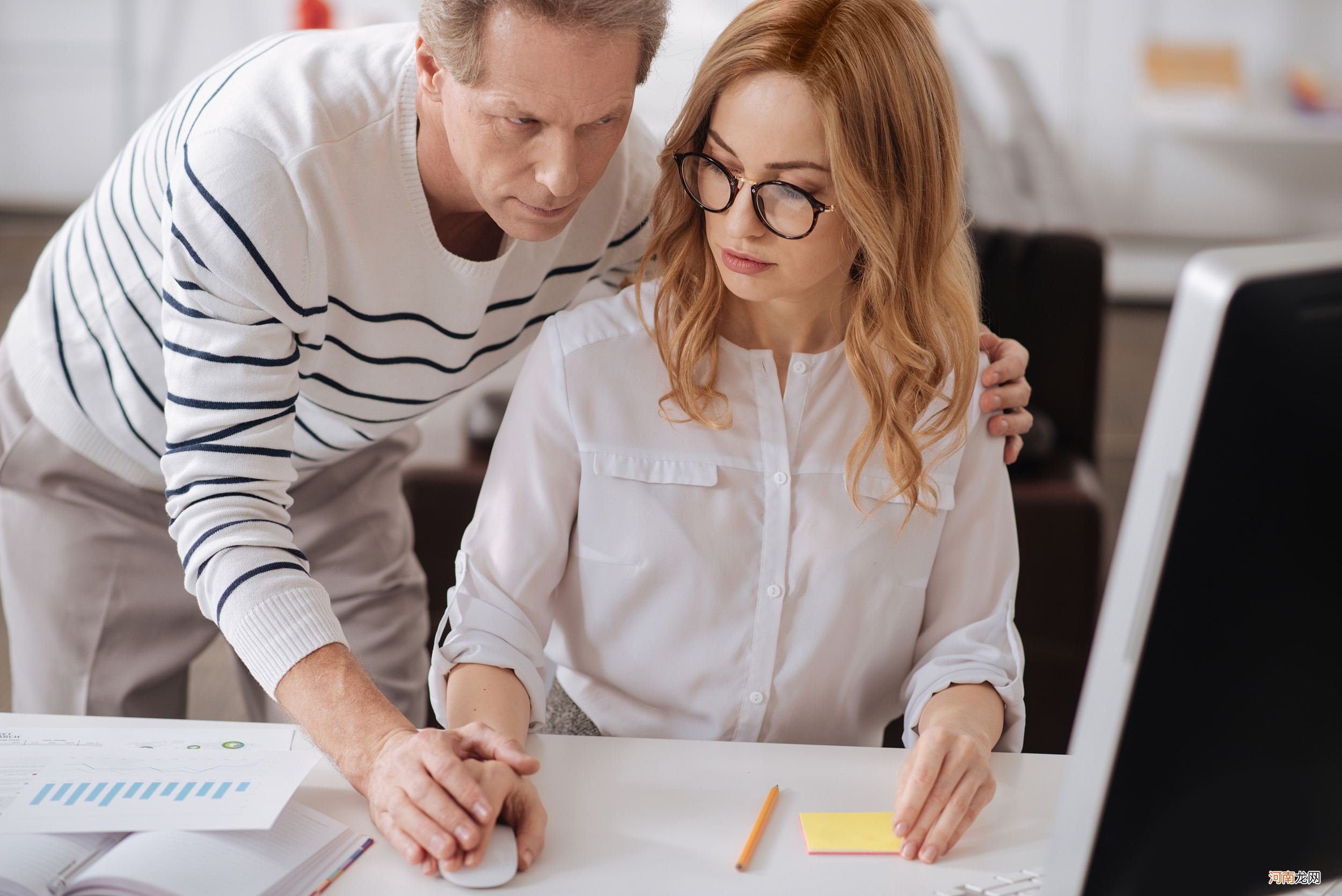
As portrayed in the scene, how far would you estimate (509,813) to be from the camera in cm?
102

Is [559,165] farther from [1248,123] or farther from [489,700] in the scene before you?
[1248,123]

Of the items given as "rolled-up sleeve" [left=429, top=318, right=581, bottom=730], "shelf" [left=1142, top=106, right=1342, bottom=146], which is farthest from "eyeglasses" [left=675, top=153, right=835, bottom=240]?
"shelf" [left=1142, top=106, right=1342, bottom=146]

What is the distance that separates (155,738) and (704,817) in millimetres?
477

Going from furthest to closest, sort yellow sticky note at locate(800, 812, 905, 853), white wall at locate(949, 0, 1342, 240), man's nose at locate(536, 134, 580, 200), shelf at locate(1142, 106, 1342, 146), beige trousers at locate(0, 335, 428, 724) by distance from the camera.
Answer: white wall at locate(949, 0, 1342, 240)
shelf at locate(1142, 106, 1342, 146)
beige trousers at locate(0, 335, 428, 724)
man's nose at locate(536, 134, 580, 200)
yellow sticky note at locate(800, 812, 905, 853)

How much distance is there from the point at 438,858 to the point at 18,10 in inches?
209

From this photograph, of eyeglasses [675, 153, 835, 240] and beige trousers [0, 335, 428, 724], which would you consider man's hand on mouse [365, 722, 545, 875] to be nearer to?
eyeglasses [675, 153, 835, 240]

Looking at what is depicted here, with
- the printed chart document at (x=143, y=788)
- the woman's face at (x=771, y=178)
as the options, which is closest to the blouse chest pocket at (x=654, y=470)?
the woman's face at (x=771, y=178)

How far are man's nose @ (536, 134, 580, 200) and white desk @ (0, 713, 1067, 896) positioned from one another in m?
0.51

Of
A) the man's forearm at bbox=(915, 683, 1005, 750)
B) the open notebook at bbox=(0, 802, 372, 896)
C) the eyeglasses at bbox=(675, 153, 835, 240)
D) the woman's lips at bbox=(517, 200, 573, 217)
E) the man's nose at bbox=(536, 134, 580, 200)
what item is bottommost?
the man's forearm at bbox=(915, 683, 1005, 750)

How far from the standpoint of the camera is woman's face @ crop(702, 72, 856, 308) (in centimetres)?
117

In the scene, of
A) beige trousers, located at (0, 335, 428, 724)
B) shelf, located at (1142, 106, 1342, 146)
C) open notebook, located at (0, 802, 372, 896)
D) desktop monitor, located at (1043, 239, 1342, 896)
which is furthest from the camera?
shelf, located at (1142, 106, 1342, 146)

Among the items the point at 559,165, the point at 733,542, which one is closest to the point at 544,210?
the point at 559,165

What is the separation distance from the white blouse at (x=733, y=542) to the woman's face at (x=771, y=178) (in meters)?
0.13

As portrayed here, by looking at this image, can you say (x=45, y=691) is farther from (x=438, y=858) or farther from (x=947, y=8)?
(x=947, y=8)
